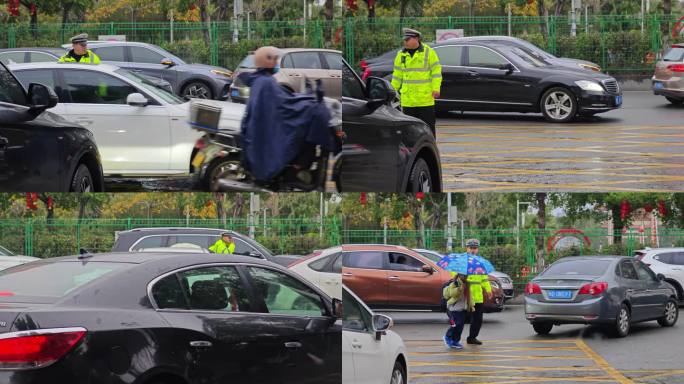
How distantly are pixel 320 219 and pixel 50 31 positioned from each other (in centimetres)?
305

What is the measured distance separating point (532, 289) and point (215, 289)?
3.40 meters

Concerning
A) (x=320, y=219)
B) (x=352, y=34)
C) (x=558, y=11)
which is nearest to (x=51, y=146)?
(x=320, y=219)

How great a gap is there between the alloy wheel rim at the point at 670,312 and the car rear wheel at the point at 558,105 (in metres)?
3.23

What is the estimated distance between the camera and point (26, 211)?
23.9ft

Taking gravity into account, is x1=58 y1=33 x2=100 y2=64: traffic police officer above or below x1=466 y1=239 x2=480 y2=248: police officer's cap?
above

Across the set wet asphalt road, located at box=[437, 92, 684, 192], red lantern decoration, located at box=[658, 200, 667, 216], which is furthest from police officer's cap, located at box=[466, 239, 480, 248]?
red lantern decoration, located at box=[658, 200, 667, 216]

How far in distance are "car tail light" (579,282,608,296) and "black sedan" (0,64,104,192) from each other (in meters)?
4.00

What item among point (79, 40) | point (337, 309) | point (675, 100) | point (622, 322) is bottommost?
point (622, 322)

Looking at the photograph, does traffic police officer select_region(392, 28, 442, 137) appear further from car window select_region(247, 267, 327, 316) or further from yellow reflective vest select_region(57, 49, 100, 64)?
car window select_region(247, 267, 327, 316)

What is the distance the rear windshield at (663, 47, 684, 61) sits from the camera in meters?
15.2

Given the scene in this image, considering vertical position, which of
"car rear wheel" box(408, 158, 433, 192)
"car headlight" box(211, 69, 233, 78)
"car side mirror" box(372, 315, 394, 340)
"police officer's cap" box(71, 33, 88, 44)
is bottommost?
"car side mirror" box(372, 315, 394, 340)

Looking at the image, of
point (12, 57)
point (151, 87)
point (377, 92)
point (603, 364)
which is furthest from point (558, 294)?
point (12, 57)

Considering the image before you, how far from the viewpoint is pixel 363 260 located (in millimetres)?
7438

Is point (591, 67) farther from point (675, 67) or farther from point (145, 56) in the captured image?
point (145, 56)
